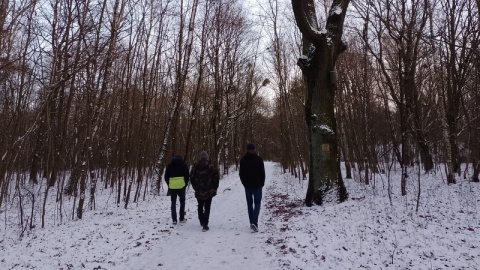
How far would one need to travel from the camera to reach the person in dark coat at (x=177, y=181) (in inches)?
310

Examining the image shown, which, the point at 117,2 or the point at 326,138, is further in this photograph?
the point at 117,2

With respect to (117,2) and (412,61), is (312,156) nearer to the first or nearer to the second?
(412,61)

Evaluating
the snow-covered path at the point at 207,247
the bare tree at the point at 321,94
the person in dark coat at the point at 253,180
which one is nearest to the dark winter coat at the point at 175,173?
the snow-covered path at the point at 207,247

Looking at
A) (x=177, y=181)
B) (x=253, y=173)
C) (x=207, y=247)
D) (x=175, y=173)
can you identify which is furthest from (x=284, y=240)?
(x=175, y=173)

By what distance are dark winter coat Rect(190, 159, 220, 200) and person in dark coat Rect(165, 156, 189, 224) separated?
26.8 inches

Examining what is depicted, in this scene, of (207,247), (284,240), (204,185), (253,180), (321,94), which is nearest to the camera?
(207,247)

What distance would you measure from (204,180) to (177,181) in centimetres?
99

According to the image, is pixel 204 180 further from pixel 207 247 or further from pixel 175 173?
pixel 207 247

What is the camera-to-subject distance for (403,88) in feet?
33.9

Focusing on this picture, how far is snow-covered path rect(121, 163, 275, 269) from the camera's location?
4.98 metres

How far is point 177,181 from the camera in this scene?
26.0ft

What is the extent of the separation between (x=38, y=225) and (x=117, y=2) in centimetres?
729

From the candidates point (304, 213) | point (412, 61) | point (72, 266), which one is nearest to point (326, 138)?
point (304, 213)

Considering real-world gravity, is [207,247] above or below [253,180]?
below
